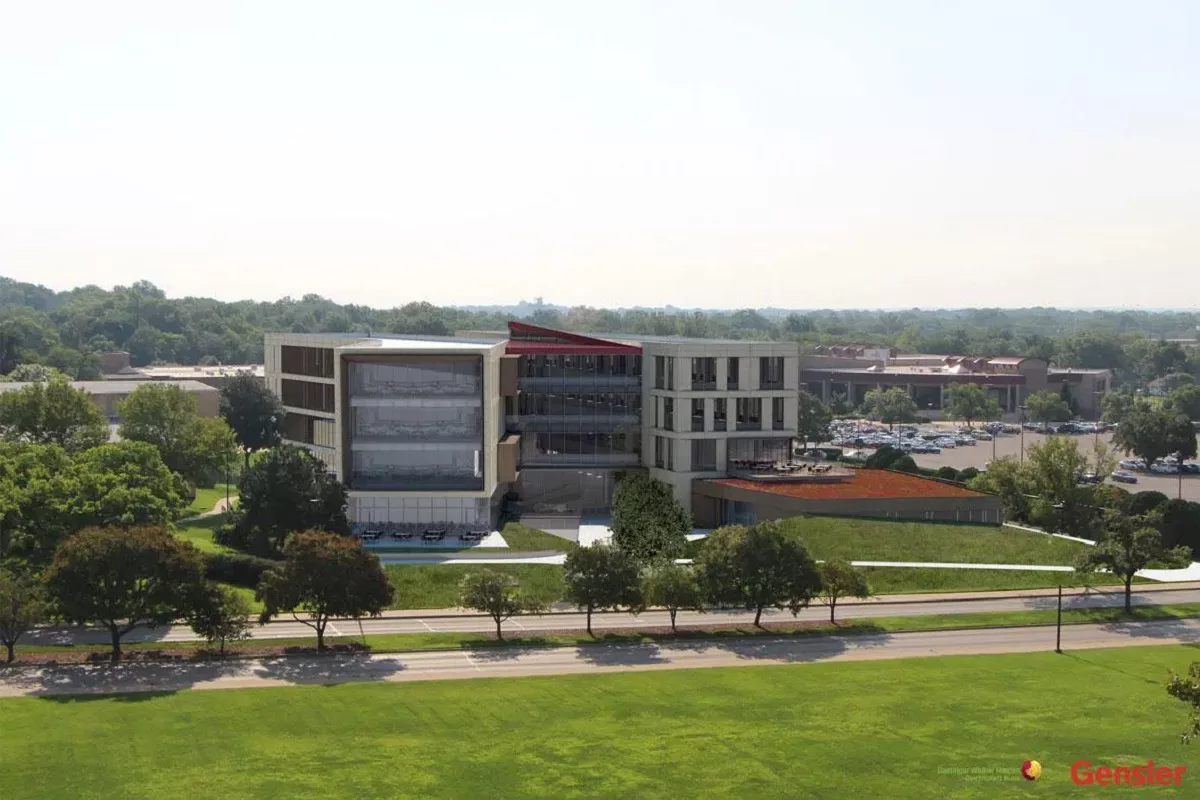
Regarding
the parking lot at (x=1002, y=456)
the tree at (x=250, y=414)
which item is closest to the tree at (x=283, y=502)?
the tree at (x=250, y=414)

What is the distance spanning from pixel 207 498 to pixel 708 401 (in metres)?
44.5

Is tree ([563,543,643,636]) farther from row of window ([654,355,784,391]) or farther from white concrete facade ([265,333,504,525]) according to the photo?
row of window ([654,355,784,391])

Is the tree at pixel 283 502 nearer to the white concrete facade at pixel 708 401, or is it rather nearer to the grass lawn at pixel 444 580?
the grass lawn at pixel 444 580

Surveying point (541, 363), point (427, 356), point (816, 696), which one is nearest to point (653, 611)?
point (816, 696)

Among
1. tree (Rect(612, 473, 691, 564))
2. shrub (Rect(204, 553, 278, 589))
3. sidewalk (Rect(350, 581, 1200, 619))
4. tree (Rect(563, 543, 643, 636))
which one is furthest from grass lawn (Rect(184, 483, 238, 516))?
tree (Rect(563, 543, 643, 636))

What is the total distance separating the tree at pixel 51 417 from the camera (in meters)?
109

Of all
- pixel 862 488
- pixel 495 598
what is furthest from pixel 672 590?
pixel 862 488

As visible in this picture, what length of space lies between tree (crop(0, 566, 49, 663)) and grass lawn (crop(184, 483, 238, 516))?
38498mm

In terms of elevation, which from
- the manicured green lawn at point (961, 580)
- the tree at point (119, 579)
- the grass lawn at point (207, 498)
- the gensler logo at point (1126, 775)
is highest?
the tree at point (119, 579)

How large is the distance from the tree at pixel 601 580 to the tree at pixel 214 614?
18.3 m

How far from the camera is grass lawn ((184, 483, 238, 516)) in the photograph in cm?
11450

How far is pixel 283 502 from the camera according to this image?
94.4m

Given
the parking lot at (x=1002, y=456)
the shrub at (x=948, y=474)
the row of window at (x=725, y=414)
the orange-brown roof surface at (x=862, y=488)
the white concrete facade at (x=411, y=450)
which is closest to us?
the white concrete facade at (x=411, y=450)

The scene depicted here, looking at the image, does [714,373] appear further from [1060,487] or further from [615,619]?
[615,619]
